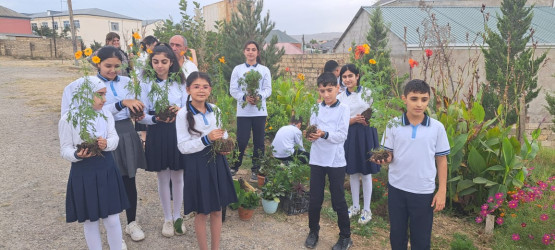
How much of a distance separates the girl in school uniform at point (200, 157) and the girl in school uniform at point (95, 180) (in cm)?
50

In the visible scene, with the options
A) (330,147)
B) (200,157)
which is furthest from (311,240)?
(200,157)

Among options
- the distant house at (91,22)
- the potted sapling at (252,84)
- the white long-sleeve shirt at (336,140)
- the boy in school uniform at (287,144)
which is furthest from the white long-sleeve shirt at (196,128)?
the distant house at (91,22)

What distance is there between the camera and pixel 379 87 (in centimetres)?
353

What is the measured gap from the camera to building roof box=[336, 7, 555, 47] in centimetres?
1416

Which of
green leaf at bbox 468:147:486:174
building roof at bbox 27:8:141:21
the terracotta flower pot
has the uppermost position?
building roof at bbox 27:8:141:21

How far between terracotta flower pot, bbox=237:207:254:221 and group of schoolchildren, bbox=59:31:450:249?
2.31ft

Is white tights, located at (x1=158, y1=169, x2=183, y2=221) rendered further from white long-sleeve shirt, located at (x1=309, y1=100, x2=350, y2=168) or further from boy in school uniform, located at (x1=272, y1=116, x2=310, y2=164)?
boy in school uniform, located at (x1=272, y1=116, x2=310, y2=164)

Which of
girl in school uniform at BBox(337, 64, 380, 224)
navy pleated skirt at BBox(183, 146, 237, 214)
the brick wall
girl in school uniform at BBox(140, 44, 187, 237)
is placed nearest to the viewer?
navy pleated skirt at BBox(183, 146, 237, 214)

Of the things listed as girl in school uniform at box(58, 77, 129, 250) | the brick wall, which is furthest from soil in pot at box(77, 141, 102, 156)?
the brick wall

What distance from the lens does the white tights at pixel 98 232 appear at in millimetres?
2723

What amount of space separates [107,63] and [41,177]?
3042mm

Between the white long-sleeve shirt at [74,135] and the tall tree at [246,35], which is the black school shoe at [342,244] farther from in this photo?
the tall tree at [246,35]

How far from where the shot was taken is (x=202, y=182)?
2842 mm

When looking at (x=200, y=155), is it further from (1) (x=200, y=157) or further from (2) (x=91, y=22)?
(2) (x=91, y=22)
